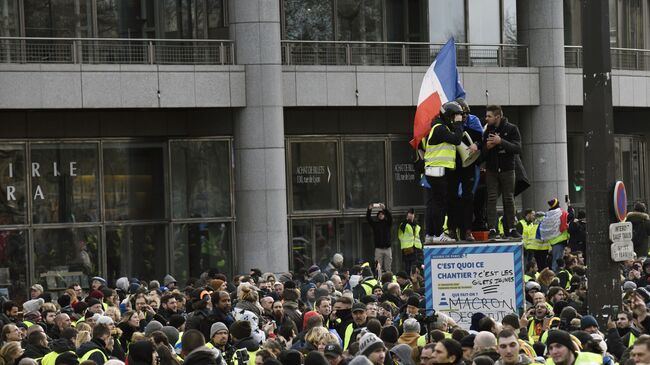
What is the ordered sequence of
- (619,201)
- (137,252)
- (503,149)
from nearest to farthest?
(619,201) < (503,149) < (137,252)

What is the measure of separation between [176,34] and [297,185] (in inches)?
200

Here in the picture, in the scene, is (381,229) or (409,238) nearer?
(409,238)

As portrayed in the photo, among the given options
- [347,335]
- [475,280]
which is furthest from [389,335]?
[475,280]

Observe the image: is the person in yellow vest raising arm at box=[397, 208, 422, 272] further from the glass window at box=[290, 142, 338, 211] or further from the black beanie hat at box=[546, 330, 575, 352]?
the black beanie hat at box=[546, 330, 575, 352]

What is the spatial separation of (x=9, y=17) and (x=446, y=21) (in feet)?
38.8

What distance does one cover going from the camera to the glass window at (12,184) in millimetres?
33688

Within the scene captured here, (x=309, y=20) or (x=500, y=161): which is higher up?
(x=309, y=20)

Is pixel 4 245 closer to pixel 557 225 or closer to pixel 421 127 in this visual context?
pixel 557 225

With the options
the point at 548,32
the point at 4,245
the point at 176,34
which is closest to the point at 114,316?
the point at 4,245

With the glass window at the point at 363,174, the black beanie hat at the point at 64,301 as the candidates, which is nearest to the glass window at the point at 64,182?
the glass window at the point at 363,174

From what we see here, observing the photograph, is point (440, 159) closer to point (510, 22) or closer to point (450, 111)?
point (450, 111)

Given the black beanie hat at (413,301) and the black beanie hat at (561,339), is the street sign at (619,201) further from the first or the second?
the black beanie hat at (561,339)

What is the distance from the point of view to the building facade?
33.5m

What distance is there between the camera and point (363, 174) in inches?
1527
